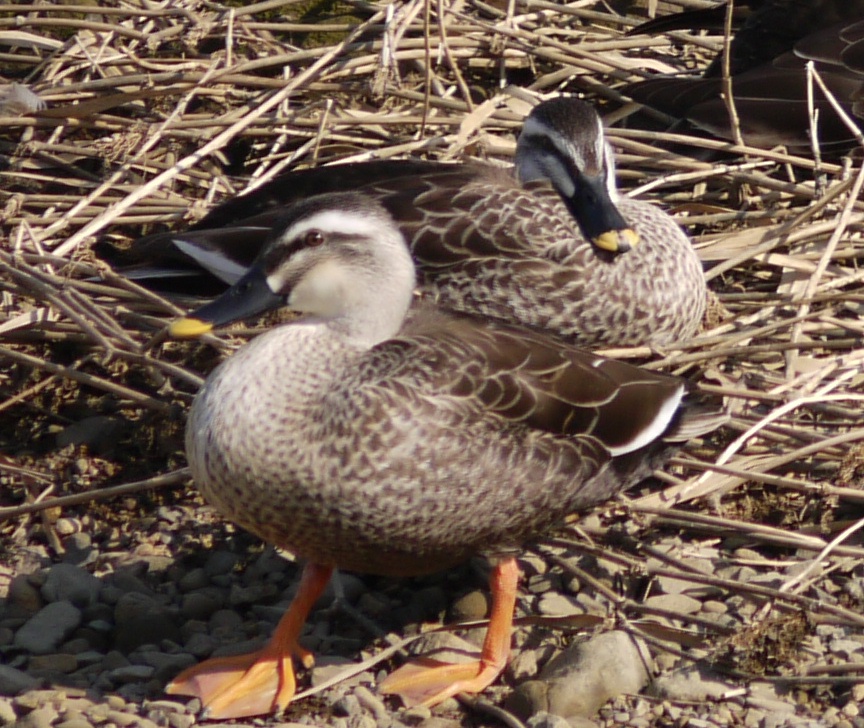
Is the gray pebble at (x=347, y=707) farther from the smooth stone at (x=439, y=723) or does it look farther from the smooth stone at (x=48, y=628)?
the smooth stone at (x=48, y=628)

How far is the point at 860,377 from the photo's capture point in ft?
15.8

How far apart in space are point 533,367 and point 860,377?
1.39 metres

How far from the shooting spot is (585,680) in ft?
12.3

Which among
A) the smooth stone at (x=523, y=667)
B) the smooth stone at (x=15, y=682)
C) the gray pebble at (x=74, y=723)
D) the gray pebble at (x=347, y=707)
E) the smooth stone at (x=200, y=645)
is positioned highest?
the gray pebble at (x=74, y=723)

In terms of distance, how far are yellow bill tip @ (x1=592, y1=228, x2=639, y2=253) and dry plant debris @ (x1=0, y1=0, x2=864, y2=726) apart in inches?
13.4

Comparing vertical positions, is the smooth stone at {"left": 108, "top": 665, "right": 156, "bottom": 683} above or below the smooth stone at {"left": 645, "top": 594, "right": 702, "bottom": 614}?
above

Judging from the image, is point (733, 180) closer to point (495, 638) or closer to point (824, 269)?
point (824, 269)

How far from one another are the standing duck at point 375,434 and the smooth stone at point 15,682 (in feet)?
1.19

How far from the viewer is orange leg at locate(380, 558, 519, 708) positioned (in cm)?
386

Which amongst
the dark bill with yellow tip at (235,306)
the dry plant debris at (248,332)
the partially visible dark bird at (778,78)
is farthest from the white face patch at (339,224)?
the partially visible dark bird at (778,78)

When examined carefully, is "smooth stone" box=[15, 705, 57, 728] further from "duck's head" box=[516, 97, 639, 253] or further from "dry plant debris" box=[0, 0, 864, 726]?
"duck's head" box=[516, 97, 639, 253]

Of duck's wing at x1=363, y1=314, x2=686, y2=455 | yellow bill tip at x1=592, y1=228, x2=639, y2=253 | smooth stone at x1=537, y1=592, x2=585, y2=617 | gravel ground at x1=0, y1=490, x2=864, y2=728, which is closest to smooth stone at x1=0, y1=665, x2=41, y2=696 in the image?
gravel ground at x1=0, y1=490, x2=864, y2=728

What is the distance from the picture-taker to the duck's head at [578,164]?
186 inches

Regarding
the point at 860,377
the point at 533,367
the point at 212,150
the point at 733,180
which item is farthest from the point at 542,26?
the point at 533,367
